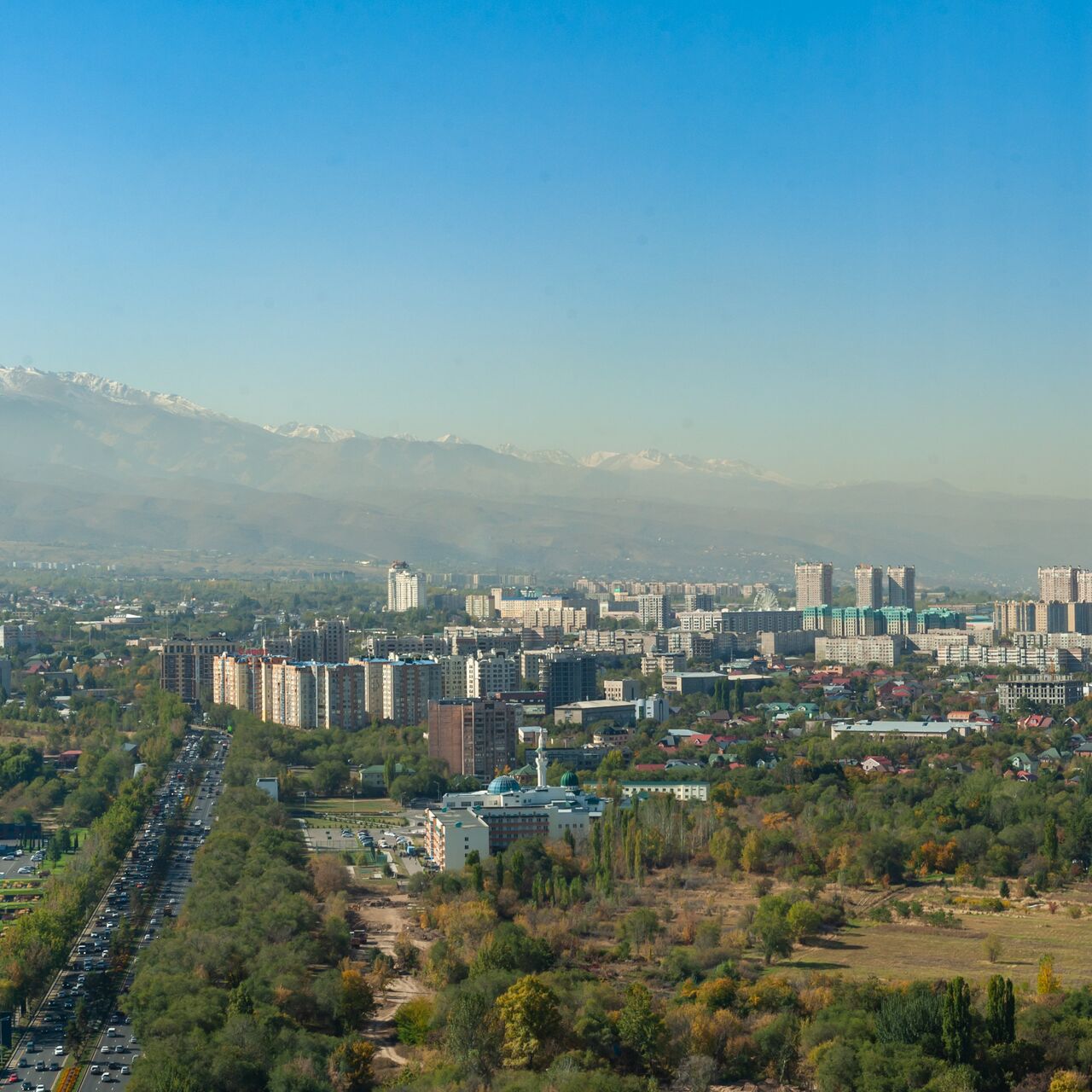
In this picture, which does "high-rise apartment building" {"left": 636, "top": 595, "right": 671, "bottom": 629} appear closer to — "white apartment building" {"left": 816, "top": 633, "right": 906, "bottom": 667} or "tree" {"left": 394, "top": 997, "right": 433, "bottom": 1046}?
"white apartment building" {"left": 816, "top": 633, "right": 906, "bottom": 667}

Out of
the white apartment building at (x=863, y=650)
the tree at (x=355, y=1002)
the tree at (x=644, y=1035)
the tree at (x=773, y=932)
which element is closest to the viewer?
the tree at (x=644, y=1035)

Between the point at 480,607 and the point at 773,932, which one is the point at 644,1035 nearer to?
the point at 773,932

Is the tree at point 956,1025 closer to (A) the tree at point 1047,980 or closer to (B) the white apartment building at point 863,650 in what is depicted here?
(A) the tree at point 1047,980

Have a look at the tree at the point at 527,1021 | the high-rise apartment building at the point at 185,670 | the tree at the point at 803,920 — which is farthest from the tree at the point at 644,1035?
the high-rise apartment building at the point at 185,670

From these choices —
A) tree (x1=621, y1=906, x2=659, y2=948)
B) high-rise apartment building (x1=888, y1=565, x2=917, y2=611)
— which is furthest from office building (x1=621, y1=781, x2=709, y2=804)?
high-rise apartment building (x1=888, y1=565, x2=917, y2=611)

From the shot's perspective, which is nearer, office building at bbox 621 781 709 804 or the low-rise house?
office building at bbox 621 781 709 804

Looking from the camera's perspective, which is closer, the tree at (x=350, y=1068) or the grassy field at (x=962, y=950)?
the tree at (x=350, y=1068)

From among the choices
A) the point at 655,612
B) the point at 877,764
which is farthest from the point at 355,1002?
the point at 655,612

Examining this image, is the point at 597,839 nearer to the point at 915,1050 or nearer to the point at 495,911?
the point at 495,911
